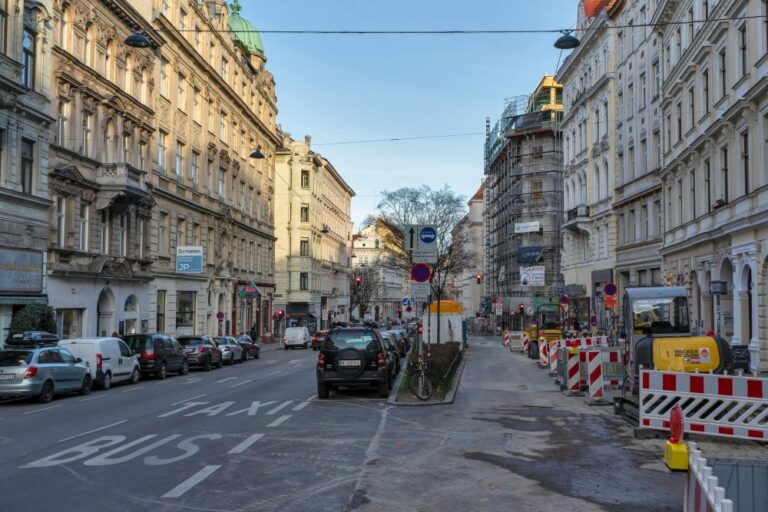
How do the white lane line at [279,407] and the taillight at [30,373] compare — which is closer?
the white lane line at [279,407]

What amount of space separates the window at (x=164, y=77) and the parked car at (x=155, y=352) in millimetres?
17494

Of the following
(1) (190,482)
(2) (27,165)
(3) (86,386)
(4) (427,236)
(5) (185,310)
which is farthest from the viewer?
(5) (185,310)

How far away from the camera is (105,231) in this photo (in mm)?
34781

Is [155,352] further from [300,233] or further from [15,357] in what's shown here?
[300,233]

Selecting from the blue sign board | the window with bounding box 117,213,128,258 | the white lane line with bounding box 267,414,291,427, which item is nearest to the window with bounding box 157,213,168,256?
the blue sign board

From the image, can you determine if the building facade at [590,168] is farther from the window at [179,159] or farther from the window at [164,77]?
the window at [164,77]

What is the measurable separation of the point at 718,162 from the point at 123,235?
25282 millimetres

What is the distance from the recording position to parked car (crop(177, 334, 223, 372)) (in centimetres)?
3309

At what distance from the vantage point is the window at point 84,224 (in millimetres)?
32656

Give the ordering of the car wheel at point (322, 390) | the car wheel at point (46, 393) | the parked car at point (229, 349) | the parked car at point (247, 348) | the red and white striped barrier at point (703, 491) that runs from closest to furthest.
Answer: the red and white striped barrier at point (703, 491) → the car wheel at point (322, 390) → the car wheel at point (46, 393) → the parked car at point (229, 349) → the parked car at point (247, 348)

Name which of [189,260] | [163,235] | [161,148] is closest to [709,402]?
[189,260]

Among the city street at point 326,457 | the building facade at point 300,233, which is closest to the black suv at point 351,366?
the city street at point 326,457

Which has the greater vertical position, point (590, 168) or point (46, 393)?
point (590, 168)

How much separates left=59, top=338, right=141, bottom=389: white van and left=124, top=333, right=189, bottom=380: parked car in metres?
1.84
